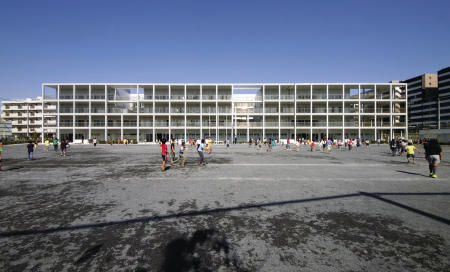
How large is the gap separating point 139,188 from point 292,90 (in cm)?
4483

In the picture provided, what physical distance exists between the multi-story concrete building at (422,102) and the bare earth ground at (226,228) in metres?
94.8

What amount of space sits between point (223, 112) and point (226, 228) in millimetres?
41067

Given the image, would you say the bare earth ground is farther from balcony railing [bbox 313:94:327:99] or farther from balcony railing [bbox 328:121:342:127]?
balcony railing [bbox 313:94:327:99]

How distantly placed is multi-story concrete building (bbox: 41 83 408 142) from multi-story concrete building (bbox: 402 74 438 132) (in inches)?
1857

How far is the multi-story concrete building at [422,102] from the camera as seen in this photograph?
7749 cm

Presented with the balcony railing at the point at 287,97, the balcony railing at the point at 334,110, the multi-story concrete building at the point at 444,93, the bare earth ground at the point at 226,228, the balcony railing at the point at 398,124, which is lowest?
the bare earth ground at the point at 226,228

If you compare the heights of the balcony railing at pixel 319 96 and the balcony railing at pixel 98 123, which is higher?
the balcony railing at pixel 319 96

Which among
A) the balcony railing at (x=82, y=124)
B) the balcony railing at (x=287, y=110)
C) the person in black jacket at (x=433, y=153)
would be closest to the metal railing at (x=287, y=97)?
the balcony railing at (x=287, y=110)

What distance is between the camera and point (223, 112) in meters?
44.1

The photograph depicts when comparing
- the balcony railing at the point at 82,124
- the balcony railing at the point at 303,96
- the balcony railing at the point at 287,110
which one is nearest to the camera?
the balcony railing at the point at 82,124

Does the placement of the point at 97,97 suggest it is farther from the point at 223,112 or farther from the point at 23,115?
the point at 23,115

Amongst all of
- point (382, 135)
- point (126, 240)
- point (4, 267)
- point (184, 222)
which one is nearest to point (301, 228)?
point (184, 222)

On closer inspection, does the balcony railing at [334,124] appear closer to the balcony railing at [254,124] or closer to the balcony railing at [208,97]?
the balcony railing at [254,124]

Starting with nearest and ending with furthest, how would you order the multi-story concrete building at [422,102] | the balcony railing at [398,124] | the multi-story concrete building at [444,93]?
the balcony railing at [398,124] → the multi-story concrete building at [444,93] → the multi-story concrete building at [422,102]
